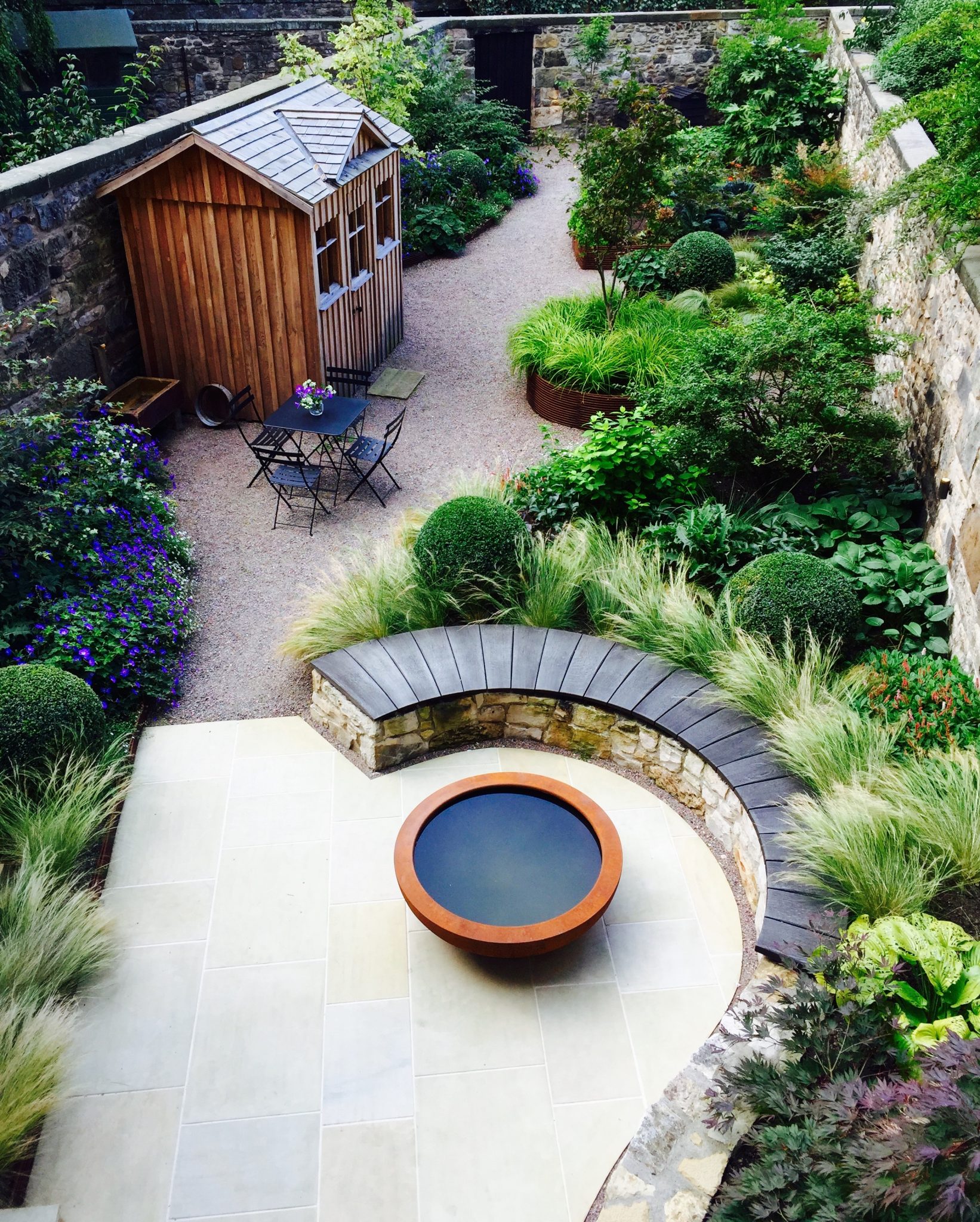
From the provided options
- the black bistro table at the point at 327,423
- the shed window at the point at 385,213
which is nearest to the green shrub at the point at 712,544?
the black bistro table at the point at 327,423

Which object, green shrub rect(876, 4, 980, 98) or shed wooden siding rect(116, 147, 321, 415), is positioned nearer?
shed wooden siding rect(116, 147, 321, 415)

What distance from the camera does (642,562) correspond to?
6.08m

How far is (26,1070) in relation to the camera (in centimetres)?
340

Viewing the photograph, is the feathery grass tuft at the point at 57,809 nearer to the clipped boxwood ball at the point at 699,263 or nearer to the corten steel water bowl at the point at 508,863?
the corten steel water bowl at the point at 508,863

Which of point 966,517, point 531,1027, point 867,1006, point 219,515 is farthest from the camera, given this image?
point 219,515

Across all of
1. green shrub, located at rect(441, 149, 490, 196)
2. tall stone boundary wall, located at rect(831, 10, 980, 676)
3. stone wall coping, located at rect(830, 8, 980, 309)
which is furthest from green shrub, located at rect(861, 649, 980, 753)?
green shrub, located at rect(441, 149, 490, 196)

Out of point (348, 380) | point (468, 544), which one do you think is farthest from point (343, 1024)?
point (348, 380)

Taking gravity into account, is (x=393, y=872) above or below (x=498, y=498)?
below

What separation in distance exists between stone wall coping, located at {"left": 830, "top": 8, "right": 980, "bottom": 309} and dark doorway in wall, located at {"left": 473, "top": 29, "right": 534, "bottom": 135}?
4948mm

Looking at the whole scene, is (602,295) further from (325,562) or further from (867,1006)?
(867,1006)

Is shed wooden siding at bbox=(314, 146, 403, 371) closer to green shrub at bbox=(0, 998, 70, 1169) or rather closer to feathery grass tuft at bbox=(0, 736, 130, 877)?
feathery grass tuft at bbox=(0, 736, 130, 877)

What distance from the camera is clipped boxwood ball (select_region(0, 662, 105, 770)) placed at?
15.2 ft

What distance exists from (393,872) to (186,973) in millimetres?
1044

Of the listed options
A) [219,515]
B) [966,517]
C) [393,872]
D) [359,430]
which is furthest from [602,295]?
[393,872]
